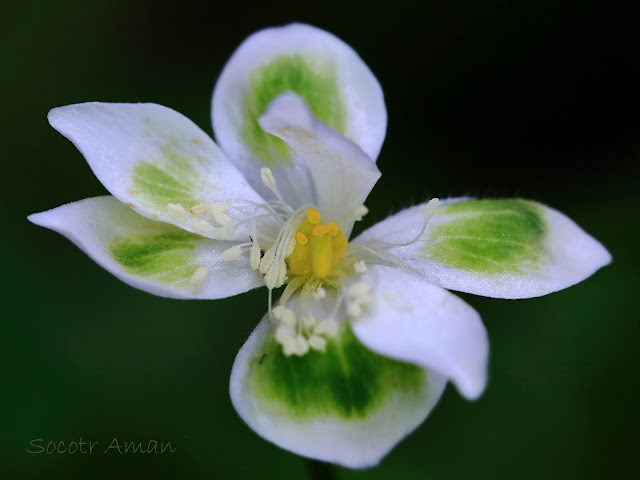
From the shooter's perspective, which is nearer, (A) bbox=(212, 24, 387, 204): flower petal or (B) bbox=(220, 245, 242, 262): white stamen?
(B) bbox=(220, 245, 242, 262): white stamen

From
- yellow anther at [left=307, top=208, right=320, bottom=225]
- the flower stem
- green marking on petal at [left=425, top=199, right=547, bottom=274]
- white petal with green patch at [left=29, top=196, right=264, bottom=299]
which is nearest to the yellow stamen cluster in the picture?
yellow anther at [left=307, top=208, right=320, bottom=225]

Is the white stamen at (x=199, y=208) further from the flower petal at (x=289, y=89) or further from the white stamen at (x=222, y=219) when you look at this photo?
the flower petal at (x=289, y=89)

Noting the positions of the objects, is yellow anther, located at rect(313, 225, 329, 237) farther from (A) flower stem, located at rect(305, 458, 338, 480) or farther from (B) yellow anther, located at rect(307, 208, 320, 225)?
(A) flower stem, located at rect(305, 458, 338, 480)

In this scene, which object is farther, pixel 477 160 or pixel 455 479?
pixel 477 160

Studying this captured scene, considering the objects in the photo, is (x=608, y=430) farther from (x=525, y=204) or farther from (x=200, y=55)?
(x=200, y=55)

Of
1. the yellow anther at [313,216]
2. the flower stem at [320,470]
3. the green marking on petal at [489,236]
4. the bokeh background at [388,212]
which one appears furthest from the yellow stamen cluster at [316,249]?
the bokeh background at [388,212]

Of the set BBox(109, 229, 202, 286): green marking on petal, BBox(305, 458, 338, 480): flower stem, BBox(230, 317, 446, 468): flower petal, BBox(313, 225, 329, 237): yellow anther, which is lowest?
BBox(305, 458, 338, 480): flower stem

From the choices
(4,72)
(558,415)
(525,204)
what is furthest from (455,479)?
(4,72)
